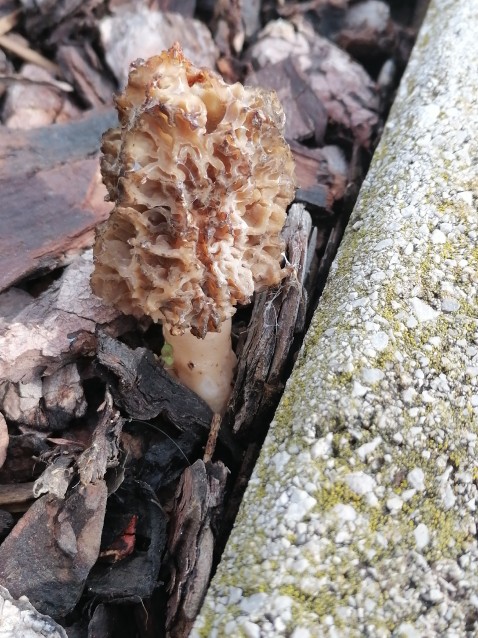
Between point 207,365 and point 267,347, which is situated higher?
point 267,347

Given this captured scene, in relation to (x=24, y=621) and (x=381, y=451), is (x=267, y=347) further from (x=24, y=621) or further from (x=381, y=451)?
(x=24, y=621)

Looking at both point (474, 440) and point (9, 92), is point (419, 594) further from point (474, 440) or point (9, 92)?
point (9, 92)

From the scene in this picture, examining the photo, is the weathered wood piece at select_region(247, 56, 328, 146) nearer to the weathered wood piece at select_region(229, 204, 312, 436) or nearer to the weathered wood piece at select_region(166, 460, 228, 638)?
the weathered wood piece at select_region(229, 204, 312, 436)

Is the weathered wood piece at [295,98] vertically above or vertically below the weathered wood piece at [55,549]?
above

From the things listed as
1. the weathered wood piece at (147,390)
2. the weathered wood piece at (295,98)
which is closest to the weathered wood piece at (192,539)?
the weathered wood piece at (147,390)

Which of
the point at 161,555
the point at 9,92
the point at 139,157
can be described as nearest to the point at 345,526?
the point at 161,555

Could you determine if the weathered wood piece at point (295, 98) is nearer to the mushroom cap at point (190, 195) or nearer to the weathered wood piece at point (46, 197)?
the weathered wood piece at point (46, 197)

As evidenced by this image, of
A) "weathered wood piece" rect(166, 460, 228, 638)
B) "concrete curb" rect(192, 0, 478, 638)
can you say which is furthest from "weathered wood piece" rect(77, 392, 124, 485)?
"concrete curb" rect(192, 0, 478, 638)

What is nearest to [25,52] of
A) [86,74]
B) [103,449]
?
[86,74]
